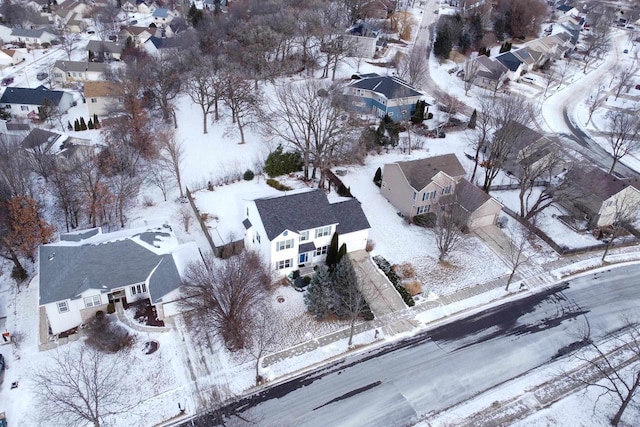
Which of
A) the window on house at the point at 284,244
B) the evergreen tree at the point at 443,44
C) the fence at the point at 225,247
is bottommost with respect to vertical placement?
the fence at the point at 225,247

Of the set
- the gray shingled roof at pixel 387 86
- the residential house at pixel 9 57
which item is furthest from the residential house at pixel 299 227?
the residential house at pixel 9 57

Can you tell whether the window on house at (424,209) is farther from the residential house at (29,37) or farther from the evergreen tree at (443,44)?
the residential house at (29,37)

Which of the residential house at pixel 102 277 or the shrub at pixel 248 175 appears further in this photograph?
the shrub at pixel 248 175

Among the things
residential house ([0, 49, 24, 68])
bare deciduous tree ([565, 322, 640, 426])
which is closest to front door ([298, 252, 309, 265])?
bare deciduous tree ([565, 322, 640, 426])

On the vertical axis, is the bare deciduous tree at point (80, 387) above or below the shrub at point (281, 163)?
below

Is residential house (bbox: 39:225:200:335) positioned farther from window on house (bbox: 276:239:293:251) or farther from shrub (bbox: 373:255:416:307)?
shrub (bbox: 373:255:416:307)

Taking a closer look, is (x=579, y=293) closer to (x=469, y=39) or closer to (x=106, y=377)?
(x=106, y=377)

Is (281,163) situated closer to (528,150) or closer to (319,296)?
(319,296)
